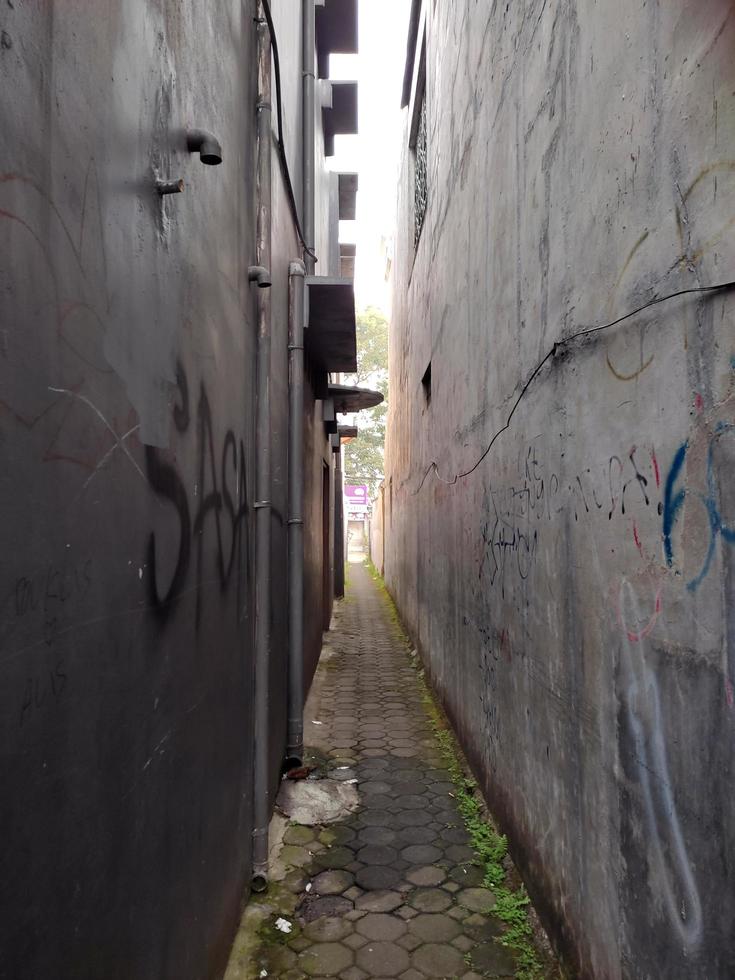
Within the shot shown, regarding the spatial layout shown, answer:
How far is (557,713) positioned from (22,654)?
6.85ft

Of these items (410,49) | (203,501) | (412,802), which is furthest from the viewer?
(410,49)

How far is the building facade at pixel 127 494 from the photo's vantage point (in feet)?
3.67

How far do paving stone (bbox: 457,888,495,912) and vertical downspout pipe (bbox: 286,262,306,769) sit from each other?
1672 mm

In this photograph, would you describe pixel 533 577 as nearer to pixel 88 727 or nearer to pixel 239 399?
pixel 239 399

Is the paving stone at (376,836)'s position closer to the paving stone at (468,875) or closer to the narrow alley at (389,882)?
the narrow alley at (389,882)

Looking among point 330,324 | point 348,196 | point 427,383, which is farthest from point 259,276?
point 348,196

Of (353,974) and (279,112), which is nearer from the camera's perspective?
(353,974)

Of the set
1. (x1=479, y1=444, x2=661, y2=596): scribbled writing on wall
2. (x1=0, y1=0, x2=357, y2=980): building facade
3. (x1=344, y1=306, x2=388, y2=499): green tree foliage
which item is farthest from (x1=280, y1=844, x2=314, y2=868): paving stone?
(x1=344, y1=306, x2=388, y2=499): green tree foliage

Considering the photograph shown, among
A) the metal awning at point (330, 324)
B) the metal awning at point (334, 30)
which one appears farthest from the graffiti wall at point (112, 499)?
the metal awning at point (334, 30)

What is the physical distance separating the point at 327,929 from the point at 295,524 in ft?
8.22

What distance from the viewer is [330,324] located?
607 cm

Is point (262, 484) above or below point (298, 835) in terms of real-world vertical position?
above

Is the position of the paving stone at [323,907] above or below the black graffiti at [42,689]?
below

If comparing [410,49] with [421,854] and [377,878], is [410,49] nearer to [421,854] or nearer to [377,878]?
[421,854]
